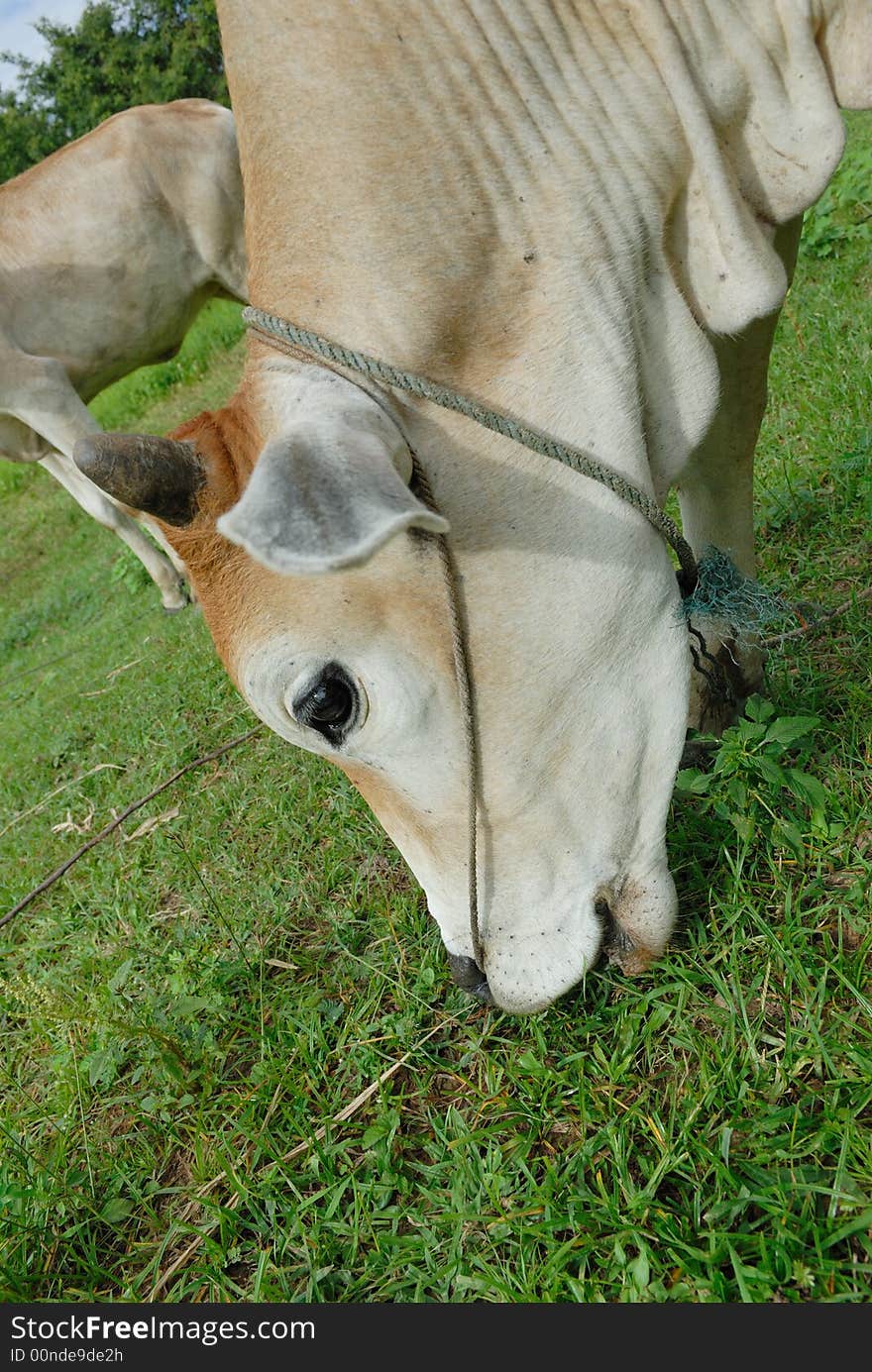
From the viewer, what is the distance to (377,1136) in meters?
2.17

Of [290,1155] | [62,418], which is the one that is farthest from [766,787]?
[62,418]

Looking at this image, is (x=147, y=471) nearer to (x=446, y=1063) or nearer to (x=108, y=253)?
(x=446, y=1063)

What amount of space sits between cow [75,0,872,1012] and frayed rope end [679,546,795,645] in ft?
0.31

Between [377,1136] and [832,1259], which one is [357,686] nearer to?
[377,1136]

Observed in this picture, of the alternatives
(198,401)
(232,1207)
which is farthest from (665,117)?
(198,401)

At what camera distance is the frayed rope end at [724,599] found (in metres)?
2.22

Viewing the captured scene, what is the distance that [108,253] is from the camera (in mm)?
7191

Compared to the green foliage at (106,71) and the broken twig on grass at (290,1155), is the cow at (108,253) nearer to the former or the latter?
the broken twig on grass at (290,1155)

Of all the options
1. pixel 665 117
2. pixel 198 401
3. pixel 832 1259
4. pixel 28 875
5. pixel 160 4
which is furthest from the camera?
pixel 160 4

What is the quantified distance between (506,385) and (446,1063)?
4.75 ft

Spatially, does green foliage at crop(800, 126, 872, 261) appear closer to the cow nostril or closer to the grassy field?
the grassy field

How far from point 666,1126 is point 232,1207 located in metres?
0.92

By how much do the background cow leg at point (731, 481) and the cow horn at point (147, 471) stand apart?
1.31m

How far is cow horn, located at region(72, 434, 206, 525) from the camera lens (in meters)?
1.82
